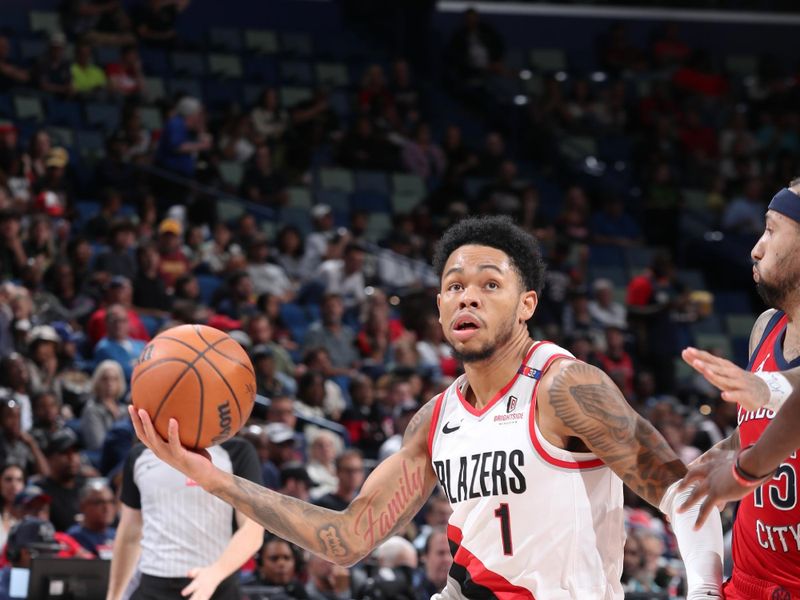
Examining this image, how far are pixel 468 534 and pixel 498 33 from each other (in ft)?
50.6

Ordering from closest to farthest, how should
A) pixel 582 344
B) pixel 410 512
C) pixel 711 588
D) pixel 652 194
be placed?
1. pixel 711 588
2. pixel 410 512
3. pixel 582 344
4. pixel 652 194

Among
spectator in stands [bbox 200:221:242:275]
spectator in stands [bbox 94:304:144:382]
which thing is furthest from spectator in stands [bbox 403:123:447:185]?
spectator in stands [bbox 94:304:144:382]

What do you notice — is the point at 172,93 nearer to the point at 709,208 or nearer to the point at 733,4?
the point at 709,208

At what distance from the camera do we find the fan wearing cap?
7.71m

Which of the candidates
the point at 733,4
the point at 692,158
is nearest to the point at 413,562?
the point at 692,158

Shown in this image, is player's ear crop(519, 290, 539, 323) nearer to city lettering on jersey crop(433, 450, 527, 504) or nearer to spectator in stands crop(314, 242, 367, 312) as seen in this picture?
city lettering on jersey crop(433, 450, 527, 504)

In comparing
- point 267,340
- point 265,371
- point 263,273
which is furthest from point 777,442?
point 263,273

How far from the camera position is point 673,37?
62.6ft

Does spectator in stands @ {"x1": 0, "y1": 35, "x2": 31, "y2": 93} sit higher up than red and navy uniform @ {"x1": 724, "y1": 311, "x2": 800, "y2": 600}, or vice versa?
red and navy uniform @ {"x1": 724, "y1": 311, "x2": 800, "y2": 600}

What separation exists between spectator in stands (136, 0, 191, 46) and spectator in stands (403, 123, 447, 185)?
10.4 ft

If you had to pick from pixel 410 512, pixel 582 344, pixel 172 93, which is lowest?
pixel 582 344

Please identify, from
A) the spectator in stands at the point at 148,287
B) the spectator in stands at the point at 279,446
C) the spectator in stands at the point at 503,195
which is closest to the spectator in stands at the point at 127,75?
the spectator in stands at the point at 148,287

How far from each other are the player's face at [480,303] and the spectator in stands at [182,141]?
9940mm

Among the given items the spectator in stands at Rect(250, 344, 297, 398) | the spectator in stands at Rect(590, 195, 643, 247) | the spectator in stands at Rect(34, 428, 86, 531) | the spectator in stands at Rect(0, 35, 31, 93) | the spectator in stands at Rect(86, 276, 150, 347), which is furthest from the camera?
the spectator in stands at Rect(590, 195, 643, 247)
